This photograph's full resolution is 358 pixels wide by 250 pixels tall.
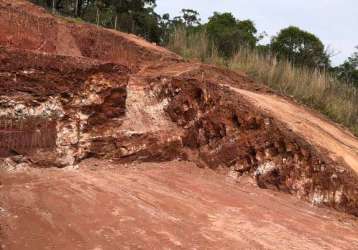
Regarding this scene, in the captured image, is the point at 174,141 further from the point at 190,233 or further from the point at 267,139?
the point at 190,233

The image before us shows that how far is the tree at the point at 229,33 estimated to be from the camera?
15.3 meters

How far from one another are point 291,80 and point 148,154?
486cm

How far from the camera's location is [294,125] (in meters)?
8.18

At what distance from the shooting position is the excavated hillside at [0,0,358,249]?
5.69m

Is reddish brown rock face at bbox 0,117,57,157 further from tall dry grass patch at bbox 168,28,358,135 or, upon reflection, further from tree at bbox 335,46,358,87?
tree at bbox 335,46,358,87

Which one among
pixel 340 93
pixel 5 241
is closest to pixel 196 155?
pixel 5 241

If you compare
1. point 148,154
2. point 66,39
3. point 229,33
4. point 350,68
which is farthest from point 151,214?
point 350,68

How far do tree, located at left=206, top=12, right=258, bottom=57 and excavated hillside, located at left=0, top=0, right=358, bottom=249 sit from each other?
5.66 m

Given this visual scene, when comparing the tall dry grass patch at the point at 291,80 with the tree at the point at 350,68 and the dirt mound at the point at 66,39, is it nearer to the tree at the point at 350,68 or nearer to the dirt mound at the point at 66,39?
the dirt mound at the point at 66,39

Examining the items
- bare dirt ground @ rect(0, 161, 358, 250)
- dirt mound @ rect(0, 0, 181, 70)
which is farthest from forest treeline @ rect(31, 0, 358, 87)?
bare dirt ground @ rect(0, 161, 358, 250)

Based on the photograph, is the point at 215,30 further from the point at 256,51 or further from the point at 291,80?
the point at 291,80

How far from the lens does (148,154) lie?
793cm

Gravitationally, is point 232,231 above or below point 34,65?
below

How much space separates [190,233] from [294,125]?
3272 millimetres
